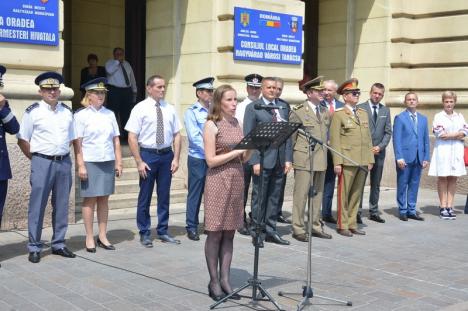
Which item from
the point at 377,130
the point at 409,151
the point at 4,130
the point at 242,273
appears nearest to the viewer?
the point at 242,273

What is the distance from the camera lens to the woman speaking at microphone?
570 cm

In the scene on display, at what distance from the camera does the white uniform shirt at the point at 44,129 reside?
6957 mm

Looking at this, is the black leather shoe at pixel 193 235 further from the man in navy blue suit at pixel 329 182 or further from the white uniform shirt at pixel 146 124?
the man in navy blue suit at pixel 329 182

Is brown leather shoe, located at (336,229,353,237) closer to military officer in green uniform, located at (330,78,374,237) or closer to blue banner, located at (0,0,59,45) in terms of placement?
military officer in green uniform, located at (330,78,374,237)

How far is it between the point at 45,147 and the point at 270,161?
8.54 feet

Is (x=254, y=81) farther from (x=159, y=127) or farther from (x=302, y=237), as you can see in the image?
(x=302, y=237)

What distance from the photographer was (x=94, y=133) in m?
7.43

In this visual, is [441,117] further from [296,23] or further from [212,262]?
[212,262]

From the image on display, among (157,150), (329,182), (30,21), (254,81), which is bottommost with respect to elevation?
(329,182)

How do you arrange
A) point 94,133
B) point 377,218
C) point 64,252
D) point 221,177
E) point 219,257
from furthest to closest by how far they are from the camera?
1. point 377,218
2. point 94,133
3. point 64,252
4. point 219,257
5. point 221,177

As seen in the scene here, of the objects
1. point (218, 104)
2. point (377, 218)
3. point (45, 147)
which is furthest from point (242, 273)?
point (377, 218)

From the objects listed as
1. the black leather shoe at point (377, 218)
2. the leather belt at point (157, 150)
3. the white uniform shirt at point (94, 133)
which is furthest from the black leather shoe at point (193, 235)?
the black leather shoe at point (377, 218)

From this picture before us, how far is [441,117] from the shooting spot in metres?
10.4

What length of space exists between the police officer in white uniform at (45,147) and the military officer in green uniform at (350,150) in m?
3.43
